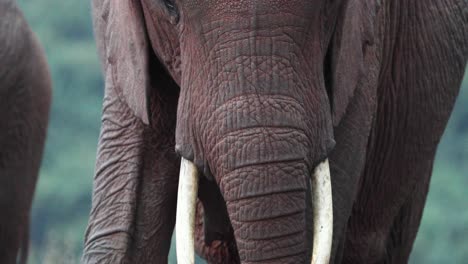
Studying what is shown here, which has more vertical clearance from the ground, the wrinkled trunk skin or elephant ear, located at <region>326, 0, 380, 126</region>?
elephant ear, located at <region>326, 0, 380, 126</region>

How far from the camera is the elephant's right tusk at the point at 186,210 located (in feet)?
17.2

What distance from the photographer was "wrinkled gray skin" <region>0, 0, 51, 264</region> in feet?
30.3

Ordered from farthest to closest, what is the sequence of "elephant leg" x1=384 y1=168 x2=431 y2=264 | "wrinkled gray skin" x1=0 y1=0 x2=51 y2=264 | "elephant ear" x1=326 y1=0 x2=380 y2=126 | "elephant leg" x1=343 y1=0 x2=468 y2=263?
"wrinkled gray skin" x1=0 y1=0 x2=51 y2=264
"elephant leg" x1=384 y1=168 x2=431 y2=264
"elephant leg" x1=343 y1=0 x2=468 y2=263
"elephant ear" x1=326 y1=0 x2=380 y2=126

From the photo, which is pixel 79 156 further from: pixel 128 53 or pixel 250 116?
pixel 250 116

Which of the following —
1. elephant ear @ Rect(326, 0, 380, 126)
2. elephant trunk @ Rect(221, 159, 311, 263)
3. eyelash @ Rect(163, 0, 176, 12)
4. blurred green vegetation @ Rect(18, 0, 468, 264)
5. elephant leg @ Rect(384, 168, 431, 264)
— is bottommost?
elephant trunk @ Rect(221, 159, 311, 263)

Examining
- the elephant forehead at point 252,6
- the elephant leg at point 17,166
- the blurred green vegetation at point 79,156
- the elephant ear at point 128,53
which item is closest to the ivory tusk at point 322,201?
the elephant forehead at point 252,6

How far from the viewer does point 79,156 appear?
792 inches

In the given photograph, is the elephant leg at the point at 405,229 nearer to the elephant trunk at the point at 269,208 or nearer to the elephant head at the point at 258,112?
the elephant head at the point at 258,112

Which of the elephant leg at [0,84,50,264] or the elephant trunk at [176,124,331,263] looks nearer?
the elephant trunk at [176,124,331,263]

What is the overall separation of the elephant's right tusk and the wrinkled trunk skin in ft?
0.11

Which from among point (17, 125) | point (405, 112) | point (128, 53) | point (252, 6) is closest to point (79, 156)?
point (17, 125)

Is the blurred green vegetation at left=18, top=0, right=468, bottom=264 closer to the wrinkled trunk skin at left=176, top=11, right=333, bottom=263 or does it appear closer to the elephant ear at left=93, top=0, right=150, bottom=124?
the elephant ear at left=93, top=0, right=150, bottom=124

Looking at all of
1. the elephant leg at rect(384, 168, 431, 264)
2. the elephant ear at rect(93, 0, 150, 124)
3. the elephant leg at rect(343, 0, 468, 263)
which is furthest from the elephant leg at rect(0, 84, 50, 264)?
the elephant ear at rect(93, 0, 150, 124)

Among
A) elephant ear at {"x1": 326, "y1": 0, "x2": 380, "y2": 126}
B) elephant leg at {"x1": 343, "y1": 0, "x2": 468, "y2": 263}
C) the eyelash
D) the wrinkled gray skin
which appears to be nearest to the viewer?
the eyelash
